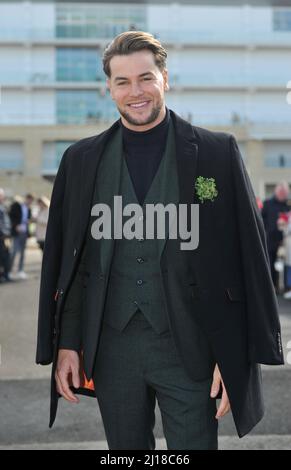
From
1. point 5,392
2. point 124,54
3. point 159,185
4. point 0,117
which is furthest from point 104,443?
point 0,117

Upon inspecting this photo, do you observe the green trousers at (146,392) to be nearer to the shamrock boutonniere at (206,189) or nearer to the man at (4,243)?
the shamrock boutonniere at (206,189)

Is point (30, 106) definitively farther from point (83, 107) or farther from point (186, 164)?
point (186, 164)

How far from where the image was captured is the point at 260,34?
179ft

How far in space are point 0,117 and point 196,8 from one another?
60.3ft

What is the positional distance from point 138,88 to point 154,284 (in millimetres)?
698

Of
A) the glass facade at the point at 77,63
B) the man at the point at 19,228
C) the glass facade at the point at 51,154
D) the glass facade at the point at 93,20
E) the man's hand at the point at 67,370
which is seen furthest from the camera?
the glass facade at the point at 77,63

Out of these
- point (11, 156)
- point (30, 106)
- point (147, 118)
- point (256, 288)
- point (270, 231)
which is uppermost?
point (30, 106)

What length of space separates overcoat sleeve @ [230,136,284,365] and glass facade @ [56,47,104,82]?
53.8 metres

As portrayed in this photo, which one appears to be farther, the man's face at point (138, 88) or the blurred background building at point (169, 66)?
the blurred background building at point (169, 66)

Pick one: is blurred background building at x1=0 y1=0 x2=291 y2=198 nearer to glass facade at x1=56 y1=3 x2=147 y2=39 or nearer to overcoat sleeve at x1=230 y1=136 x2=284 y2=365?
glass facade at x1=56 y1=3 x2=147 y2=39

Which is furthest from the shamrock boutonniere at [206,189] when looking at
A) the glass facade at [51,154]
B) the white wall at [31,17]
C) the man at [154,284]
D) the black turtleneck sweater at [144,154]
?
the white wall at [31,17]

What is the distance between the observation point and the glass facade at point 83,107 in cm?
5312

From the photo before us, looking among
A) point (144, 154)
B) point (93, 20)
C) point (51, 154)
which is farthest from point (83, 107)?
point (144, 154)

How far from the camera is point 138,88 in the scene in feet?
7.77
